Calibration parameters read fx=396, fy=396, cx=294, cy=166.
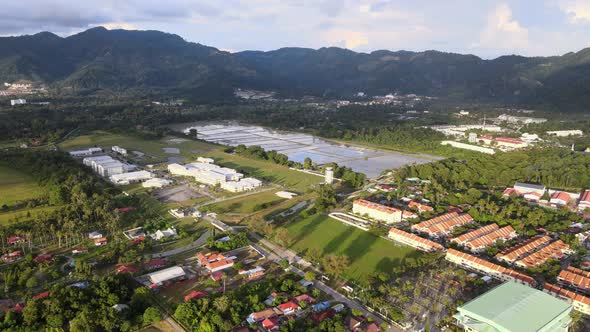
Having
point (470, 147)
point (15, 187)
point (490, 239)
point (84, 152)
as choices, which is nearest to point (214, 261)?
point (490, 239)

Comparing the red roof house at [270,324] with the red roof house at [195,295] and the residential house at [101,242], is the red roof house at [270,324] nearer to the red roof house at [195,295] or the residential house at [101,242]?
the red roof house at [195,295]

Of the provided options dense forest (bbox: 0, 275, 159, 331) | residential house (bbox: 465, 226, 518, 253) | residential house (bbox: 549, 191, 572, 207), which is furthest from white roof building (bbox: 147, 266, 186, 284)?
residential house (bbox: 549, 191, 572, 207)

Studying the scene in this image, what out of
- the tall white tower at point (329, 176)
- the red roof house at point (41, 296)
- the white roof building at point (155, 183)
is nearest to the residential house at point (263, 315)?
the red roof house at point (41, 296)

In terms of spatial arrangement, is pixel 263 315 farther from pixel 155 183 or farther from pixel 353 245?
pixel 155 183

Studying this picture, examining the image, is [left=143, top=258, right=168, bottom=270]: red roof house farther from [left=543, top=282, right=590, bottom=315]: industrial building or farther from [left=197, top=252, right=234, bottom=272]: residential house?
[left=543, top=282, right=590, bottom=315]: industrial building

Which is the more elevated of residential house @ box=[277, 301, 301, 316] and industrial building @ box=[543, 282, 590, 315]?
industrial building @ box=[543, 282, 590, 315]

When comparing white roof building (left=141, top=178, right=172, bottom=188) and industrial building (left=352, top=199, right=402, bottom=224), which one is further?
white roof building (left=141, top=178, right=172, bottom=188)

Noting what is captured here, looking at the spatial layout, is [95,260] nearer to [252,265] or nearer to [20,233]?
[20,233]

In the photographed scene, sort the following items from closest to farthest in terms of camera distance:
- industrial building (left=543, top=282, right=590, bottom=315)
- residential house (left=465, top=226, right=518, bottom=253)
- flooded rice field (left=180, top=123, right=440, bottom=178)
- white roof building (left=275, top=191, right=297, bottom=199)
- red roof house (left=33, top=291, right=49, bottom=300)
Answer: red roof house (left=33, top=291, right=49, bottom=300), industrial building (left=543, top=282, right=590, bottom=315), residential house (left=465, top=226, right=518, bottom=253), white roof building (left=275, top=191, right=297, bottom=199), flooded rice field (left=180, top=123, right=440, bottom=178)
